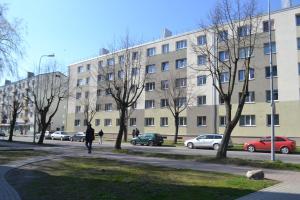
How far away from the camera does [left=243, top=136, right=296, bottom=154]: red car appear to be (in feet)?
111

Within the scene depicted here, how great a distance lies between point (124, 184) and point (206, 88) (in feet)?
134

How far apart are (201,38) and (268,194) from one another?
4281 centimetres

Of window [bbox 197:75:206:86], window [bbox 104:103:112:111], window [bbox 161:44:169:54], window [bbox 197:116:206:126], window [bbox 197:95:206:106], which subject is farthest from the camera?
window [bbox 104:103:112:111]

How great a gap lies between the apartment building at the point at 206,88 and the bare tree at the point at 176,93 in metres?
0.22

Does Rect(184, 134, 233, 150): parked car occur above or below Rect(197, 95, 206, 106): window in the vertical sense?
below

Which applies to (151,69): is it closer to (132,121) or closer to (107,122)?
(132,121)

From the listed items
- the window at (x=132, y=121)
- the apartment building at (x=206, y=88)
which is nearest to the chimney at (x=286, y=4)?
the apartment building at (x=206, y=88)

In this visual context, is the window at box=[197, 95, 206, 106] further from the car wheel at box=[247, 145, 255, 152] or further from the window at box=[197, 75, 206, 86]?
the car wheel at box=[247, 145, 255, 152]

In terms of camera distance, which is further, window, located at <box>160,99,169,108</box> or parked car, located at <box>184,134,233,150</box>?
window, located at <box>160,99,169,108</box>

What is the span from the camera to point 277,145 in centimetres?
3466

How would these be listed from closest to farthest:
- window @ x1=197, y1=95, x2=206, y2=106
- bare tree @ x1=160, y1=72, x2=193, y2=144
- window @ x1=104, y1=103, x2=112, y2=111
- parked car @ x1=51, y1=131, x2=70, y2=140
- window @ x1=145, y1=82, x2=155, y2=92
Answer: window @ x1=197, y1=95, x2=206, y2=106 < bare tree @ x1=160, y1=72, x2=193, y2=144 < window @ x1=145, y1=82, x2=155, y2=92 < parked car @ x1=51, y1=131, x2=70, y2=140 < window @ x1=104, y1=103, x2=112, y2=111

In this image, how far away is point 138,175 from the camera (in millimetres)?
14180

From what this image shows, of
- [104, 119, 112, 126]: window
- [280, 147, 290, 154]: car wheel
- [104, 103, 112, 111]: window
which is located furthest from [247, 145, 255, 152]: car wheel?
[104, 103, 112, 111]: window

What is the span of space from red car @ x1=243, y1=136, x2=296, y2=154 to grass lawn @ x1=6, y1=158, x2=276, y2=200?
68.6 feet
